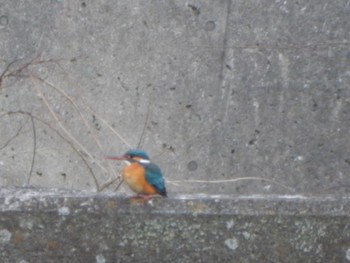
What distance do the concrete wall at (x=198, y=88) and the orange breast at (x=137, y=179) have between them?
2.08 metres

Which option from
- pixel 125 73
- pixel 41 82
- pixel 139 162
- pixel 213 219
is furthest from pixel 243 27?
pixel 213 219

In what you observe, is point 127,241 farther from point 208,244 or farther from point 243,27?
point 243,27

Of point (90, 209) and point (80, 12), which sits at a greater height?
point (80, 12)

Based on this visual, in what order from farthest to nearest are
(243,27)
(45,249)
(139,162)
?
1. (243,27)
2. (139,162)
3. (45,249)

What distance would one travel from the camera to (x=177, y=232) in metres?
3.39

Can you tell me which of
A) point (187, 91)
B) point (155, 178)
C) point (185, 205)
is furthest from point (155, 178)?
point (187, 91)

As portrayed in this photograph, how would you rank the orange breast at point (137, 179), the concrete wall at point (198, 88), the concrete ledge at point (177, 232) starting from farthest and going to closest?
the concrete wall at point (198, 88) < the orange breast at point (137, 179) < the concrete ledge at point (177, 232)

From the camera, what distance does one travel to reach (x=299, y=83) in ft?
20.1

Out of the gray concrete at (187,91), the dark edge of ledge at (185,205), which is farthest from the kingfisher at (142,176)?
the gray concrete at (187,91)

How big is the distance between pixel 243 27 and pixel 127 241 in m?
2.88

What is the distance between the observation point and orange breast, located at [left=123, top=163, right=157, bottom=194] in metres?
3.80

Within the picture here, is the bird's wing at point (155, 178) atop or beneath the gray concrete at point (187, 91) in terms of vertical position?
beneath

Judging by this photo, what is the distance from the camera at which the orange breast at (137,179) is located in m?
3.80

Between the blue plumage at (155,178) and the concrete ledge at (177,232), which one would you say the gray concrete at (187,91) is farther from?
the concrete ledge at (177,232)
